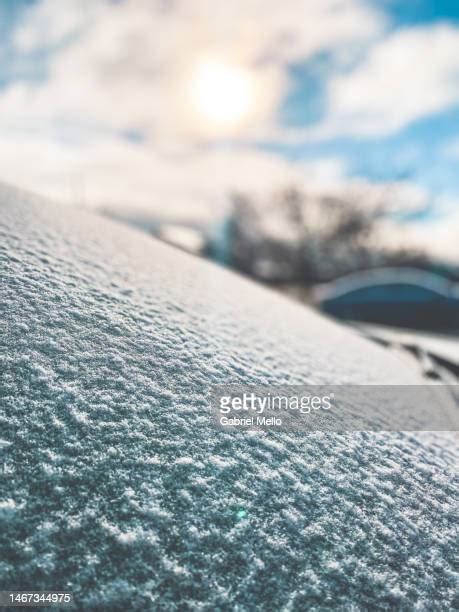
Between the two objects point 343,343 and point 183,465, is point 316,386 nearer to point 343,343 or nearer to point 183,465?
point 183,465

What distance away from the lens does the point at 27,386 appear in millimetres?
862

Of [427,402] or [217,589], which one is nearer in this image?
[217,589]

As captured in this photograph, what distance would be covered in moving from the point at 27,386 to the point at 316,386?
981 millimetres

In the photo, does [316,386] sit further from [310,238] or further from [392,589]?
[310,238]

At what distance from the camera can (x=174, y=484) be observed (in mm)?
767

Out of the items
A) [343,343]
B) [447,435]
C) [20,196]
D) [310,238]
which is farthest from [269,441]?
[310,238]

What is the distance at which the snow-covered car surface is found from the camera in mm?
628

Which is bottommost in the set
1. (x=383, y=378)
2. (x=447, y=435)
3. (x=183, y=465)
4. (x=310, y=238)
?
(x=183, y=465)

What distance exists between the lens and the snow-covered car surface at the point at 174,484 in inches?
24.7

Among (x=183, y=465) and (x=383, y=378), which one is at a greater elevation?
(x=383, y=378)

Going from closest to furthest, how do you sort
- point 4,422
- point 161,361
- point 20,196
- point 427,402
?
point 4,422 < point 161,361 < point 427,402 < point 20,196

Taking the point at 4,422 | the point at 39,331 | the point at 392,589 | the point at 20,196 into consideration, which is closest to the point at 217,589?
the point at 392,589

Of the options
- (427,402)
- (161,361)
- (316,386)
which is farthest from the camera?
(427,402)

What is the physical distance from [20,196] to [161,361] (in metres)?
1.85
